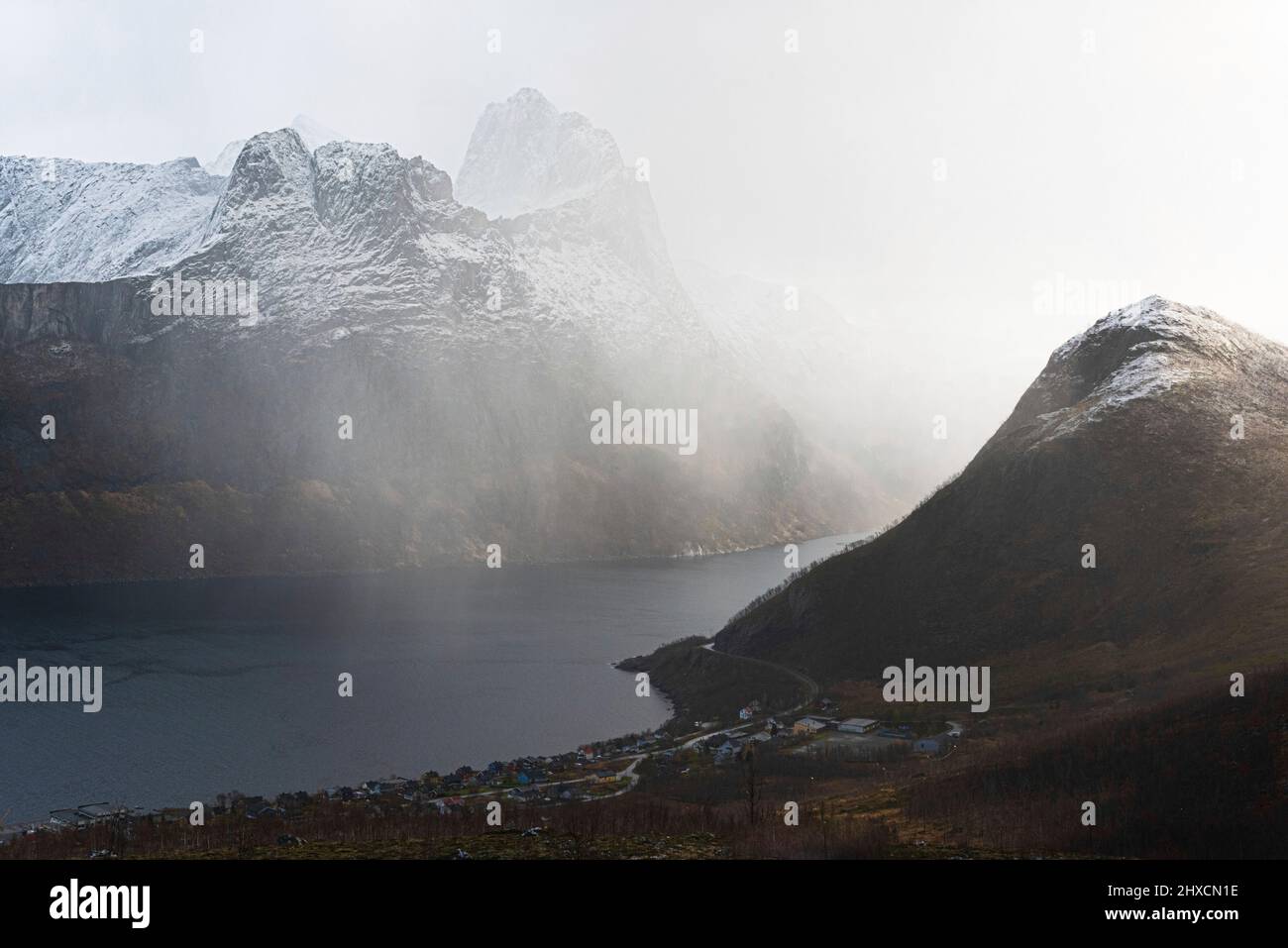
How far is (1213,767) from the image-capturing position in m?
52.2

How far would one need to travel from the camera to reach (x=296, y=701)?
12988 cm

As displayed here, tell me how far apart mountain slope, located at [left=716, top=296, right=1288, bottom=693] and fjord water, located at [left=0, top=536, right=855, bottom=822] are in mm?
29711

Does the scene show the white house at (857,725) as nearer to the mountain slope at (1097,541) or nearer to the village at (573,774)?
the village at (573,774)

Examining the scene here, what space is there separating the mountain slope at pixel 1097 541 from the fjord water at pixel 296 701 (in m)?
29.7

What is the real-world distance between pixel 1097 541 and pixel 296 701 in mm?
99477

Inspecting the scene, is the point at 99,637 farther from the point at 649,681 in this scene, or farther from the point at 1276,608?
the point at 1276,608

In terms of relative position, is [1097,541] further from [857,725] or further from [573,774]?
[573,774]

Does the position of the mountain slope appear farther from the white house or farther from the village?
the village

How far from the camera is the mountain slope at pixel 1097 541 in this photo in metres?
99.2
